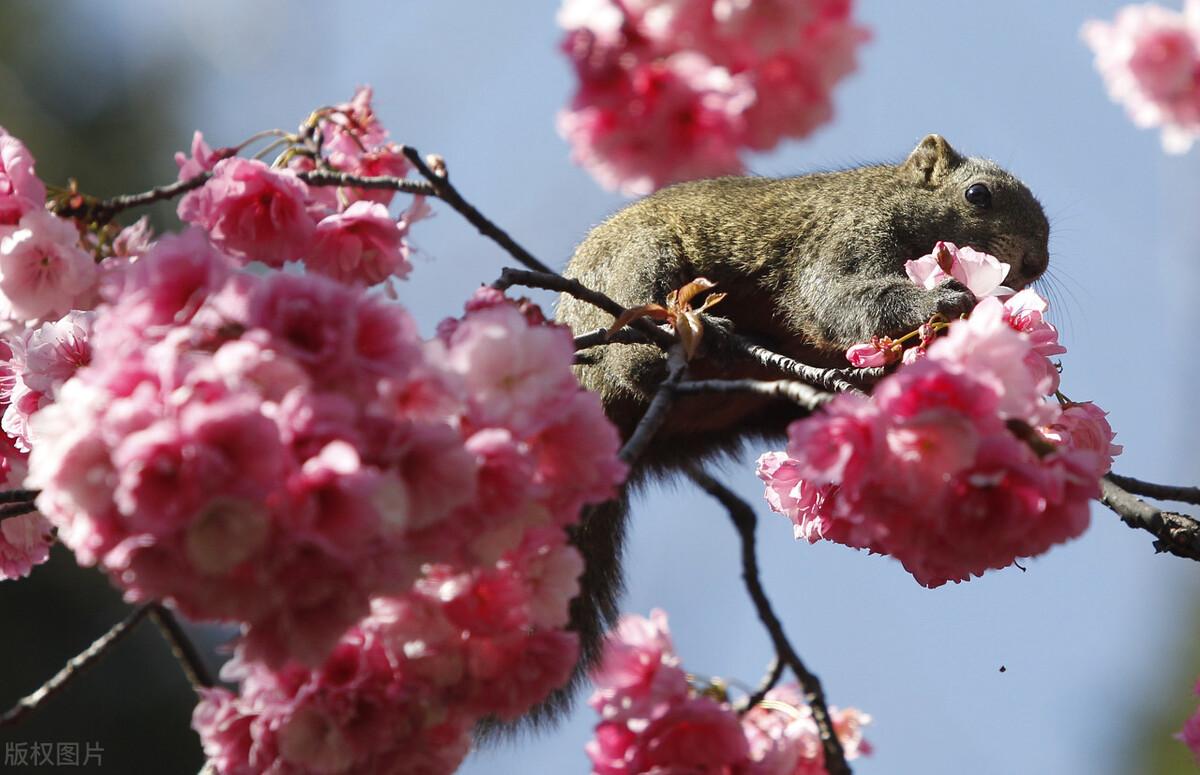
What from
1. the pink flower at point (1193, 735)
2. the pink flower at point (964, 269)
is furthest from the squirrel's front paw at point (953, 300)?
the pink flower at point (1193, 735)

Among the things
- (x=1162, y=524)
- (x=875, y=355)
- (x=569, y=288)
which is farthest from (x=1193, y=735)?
(x=569, y=288)

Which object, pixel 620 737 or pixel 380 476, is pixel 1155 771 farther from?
pixel 380 476

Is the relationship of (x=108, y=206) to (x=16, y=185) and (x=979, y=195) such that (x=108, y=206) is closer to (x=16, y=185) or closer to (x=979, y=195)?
(x=16, y=185)

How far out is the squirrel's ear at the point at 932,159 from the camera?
3912mm

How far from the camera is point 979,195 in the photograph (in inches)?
151

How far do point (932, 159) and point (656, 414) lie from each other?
2630mm

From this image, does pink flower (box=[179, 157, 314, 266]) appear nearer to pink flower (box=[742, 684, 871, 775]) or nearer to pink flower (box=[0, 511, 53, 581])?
pink flower (box=[0, 511, 53, 581])

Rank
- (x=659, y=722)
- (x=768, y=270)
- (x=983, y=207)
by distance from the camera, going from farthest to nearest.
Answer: (x=983, y=207) < (x=768, y=270) < (x=659, y=722)

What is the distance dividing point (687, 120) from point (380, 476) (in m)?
0.51

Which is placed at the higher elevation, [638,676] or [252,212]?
[252,212]

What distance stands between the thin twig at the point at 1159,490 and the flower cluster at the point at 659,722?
76 centimetres

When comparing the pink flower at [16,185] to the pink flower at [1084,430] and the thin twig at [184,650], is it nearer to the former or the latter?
the thin twig at [184,650]

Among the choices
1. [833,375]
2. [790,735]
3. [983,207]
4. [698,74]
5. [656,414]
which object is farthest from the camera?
[983,207]

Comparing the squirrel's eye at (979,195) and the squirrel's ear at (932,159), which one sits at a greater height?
the squirrel's ear at (932,159)
